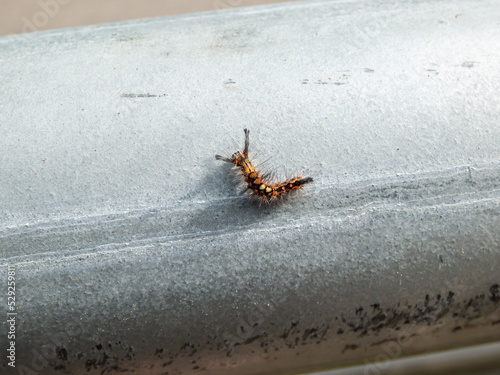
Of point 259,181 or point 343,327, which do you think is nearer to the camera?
point 343,327

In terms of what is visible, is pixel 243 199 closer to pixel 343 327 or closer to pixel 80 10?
pixel 343 327

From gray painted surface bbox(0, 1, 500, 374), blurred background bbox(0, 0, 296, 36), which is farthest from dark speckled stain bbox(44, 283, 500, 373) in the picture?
blurred background bbox(0, 0, 296, 36)

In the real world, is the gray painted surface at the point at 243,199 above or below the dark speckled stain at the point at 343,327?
above

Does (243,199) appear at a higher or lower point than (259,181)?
lower

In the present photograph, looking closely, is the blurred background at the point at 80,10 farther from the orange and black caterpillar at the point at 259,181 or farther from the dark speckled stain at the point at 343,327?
the dark speckled stain at the point at 343,327

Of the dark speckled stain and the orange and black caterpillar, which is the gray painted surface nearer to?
the dark speckled stain

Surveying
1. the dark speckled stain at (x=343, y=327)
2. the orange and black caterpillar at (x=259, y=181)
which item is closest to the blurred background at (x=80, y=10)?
the orange and black caterpillar at (x=259, y=181)

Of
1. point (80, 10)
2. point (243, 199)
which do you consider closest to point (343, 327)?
point (243, 199)

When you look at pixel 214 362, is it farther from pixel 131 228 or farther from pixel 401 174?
pixel 401 174
